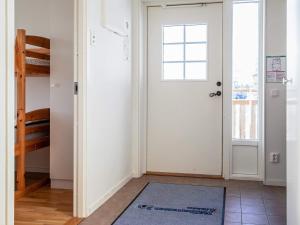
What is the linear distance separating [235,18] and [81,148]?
2.34 meters

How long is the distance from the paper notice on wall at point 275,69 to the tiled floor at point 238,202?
1150mm

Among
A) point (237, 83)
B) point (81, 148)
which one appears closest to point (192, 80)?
point (237, 83)

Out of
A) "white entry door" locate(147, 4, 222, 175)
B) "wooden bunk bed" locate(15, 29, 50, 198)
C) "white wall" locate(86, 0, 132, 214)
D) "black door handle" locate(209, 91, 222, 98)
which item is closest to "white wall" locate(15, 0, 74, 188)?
"wooden bunk bed" locate(15, 29, 50, 198)

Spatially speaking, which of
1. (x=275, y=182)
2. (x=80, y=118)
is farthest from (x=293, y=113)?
(x=275, y=182)

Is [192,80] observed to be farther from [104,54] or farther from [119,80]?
[104,54]

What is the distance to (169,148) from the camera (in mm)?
3914

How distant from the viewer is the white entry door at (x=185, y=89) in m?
3.76

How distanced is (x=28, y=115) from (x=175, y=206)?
1.73 m

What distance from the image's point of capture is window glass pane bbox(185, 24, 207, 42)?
12.4 feet

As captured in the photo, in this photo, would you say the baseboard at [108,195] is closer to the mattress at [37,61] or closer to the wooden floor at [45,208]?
the wooden floor at [45,208]

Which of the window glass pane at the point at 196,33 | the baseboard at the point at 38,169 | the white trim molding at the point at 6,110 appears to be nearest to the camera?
the white trim molding at the point at 6,110

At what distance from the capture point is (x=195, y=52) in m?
3.81

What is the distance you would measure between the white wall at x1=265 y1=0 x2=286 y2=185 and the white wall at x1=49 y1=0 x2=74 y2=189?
207 centimetres

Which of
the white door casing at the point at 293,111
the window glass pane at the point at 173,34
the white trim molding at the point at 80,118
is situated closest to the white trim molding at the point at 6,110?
the white trim molding at the point at 80,118
